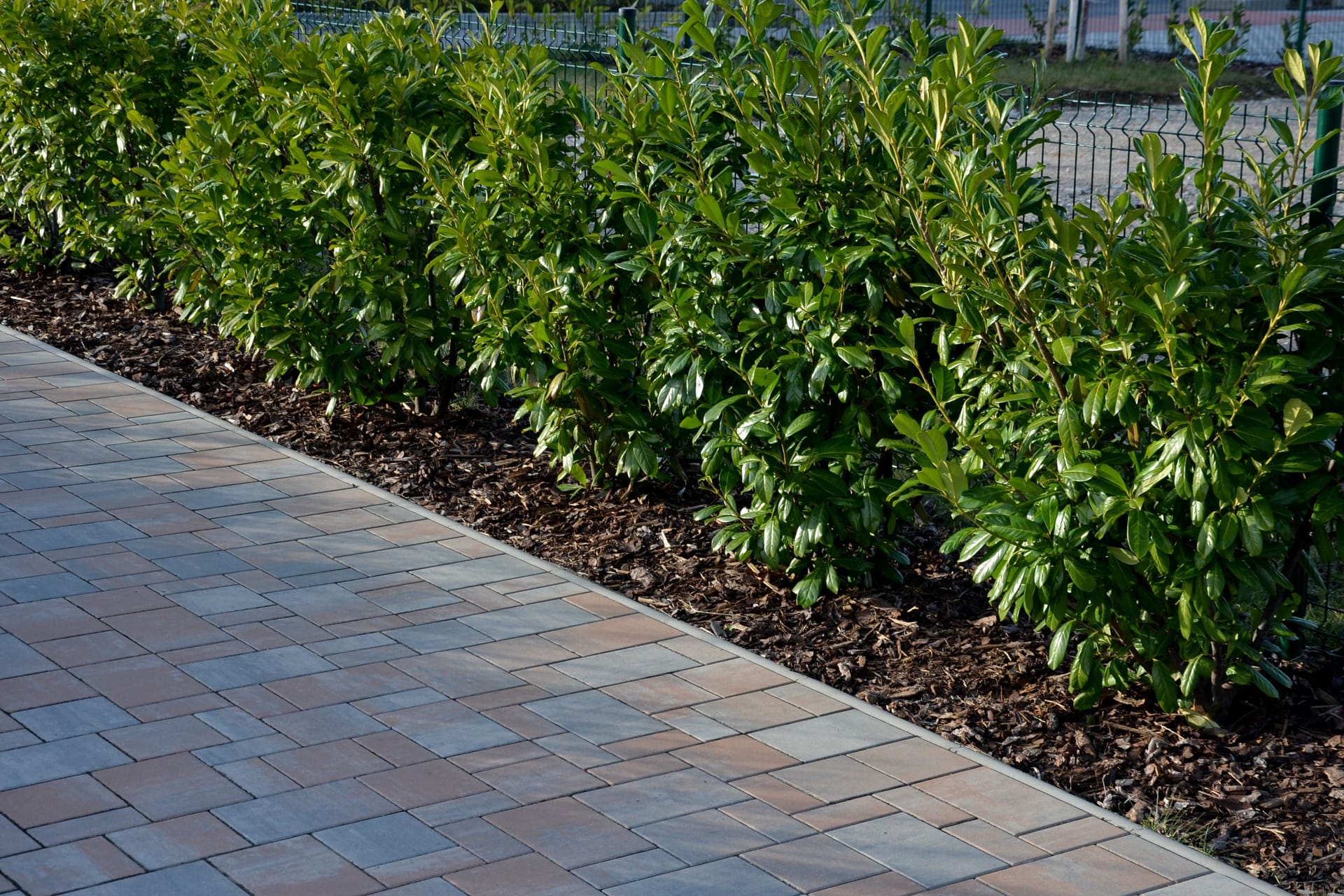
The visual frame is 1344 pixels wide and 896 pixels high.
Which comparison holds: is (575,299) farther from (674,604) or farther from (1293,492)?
(1293,492)

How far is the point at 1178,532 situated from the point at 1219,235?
84 cm

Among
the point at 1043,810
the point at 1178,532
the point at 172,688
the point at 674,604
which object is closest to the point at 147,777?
the point at 172,688

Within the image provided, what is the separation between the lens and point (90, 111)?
378 inches

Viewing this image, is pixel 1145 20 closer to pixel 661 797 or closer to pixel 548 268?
pixel 548 268

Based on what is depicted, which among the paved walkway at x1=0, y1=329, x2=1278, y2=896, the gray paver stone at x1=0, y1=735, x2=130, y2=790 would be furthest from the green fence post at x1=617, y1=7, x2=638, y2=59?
the gray paver stone at x1=0, y1=735, x2=130, y2=790

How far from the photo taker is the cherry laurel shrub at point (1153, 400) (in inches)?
159

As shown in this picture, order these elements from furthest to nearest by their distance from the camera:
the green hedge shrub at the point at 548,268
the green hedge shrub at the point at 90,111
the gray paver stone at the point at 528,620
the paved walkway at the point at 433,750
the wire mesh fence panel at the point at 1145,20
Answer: the wire mesh fence panel at the point at 1145,20 → the green hedge shrub at the point at 90,111 → the green hedge shrub at the point at 548,268 → the gray paver stone at the point at 528,620 → the paved walkway at the point at 433,750

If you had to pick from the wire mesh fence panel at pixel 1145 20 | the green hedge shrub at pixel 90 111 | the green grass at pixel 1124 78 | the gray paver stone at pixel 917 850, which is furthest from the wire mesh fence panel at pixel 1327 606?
the green grass at pixel 1124 78

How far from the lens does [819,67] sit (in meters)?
5.10

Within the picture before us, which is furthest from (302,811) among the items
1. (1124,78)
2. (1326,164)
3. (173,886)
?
(1124,78)

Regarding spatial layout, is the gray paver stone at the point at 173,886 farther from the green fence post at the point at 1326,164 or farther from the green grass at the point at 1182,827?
the green fence post at the point at 1326,164

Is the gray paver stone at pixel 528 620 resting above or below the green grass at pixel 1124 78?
below

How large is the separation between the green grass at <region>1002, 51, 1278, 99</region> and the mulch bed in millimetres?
16088

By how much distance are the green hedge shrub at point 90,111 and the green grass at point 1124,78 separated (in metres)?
14.7
